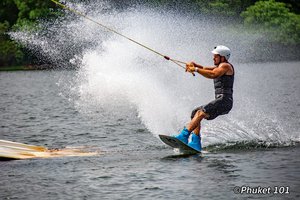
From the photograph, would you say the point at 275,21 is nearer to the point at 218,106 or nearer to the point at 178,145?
the point at 218,106

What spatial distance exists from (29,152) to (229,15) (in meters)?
70.9

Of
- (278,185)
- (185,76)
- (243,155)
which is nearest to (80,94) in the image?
(185,76)

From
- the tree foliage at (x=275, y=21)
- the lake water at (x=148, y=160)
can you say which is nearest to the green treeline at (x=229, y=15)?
the tree foliage at (x=275, y=21)

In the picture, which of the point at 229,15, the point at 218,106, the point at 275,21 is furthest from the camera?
the point at 275,21

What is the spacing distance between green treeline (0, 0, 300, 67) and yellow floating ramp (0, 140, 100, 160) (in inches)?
2540

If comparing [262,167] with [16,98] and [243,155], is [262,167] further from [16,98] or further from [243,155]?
[16,98]

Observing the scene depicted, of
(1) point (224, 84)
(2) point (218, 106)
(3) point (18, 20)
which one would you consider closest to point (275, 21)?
(3) point (18, 20)

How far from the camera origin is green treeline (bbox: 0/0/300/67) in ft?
273

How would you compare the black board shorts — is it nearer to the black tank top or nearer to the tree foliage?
the black tank top

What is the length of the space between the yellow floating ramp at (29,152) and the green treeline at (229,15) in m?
64.5

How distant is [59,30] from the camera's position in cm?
8438

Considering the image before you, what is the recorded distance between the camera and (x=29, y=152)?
638 inches

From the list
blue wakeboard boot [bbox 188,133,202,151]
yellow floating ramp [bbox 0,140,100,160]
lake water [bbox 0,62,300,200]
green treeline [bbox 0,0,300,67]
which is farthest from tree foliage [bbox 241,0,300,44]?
blue wakeboard boot [bbox 188,133,202,151]

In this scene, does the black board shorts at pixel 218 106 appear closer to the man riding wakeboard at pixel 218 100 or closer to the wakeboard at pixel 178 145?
the man riding wakeboard at pixel 218 100
